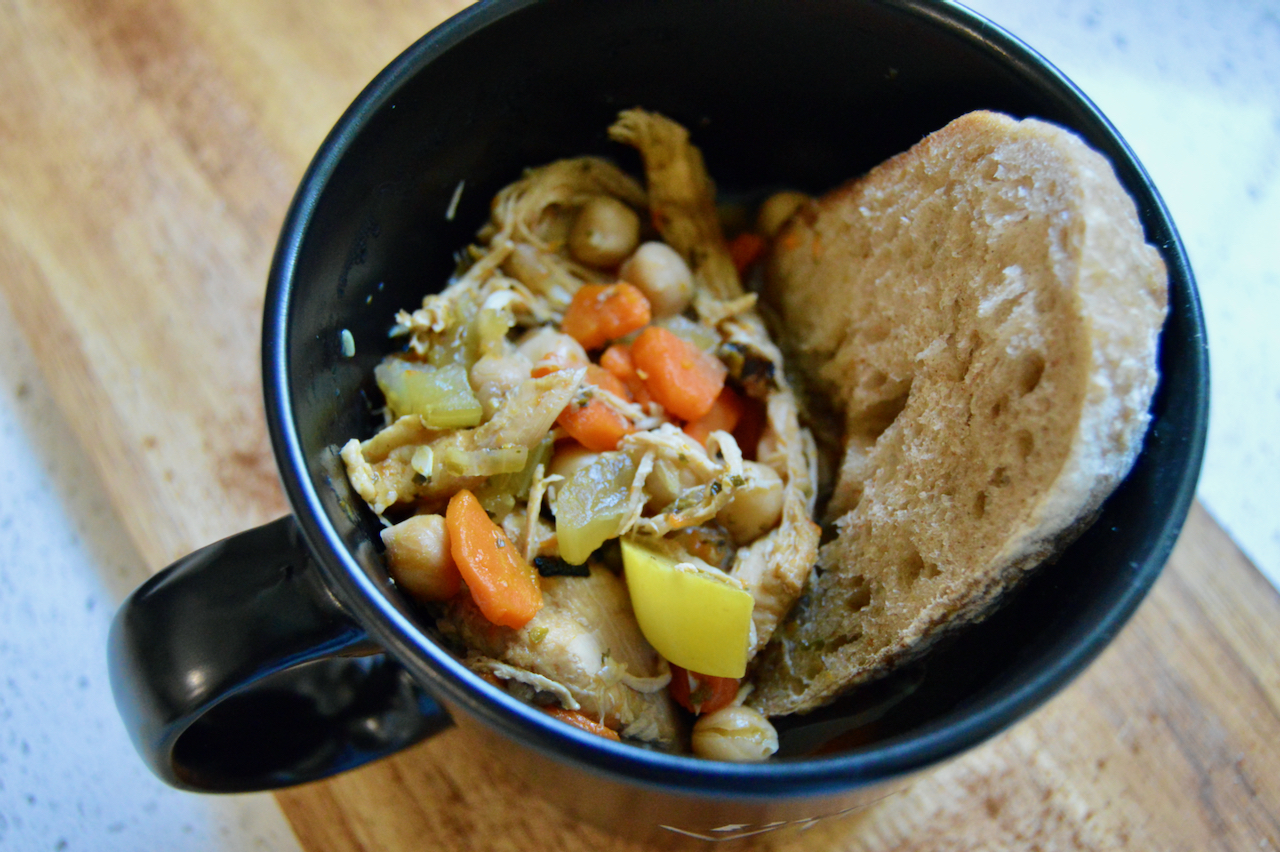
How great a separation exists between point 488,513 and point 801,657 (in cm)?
42

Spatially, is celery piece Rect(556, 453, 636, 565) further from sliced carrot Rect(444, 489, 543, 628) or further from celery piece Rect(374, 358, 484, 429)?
celery piece Rect(374, 358, 484, 429)

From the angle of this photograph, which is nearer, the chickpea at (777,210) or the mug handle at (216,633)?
the mug handle at (216,633)

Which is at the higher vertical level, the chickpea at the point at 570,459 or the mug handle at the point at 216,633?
the mug handle at the point at 216,633

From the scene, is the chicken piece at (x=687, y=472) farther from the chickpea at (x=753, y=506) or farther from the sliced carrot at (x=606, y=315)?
the sliced carrot at (x=606, y=315)

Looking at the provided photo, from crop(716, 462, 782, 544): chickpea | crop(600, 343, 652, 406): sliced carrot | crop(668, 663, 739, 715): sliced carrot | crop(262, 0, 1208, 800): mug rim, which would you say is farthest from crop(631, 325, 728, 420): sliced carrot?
crop(262, 0, 1208, 800): mug rim

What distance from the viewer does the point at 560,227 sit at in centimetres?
136

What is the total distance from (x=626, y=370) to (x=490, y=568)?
14.5 inches

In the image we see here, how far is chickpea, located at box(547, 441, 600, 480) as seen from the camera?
1.11 meters

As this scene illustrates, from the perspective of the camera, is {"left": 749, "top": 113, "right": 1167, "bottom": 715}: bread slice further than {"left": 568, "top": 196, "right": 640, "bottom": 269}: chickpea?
No

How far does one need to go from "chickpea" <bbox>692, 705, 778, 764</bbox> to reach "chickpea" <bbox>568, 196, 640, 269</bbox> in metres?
0.68

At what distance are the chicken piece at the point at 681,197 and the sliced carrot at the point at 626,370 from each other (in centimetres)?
19

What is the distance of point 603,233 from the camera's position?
1.32 m

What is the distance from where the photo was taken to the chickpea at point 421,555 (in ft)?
3.26

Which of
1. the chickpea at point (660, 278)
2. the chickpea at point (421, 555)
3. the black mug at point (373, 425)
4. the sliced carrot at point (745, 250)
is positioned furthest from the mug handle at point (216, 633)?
the sliced carrot at point (745, 250)
